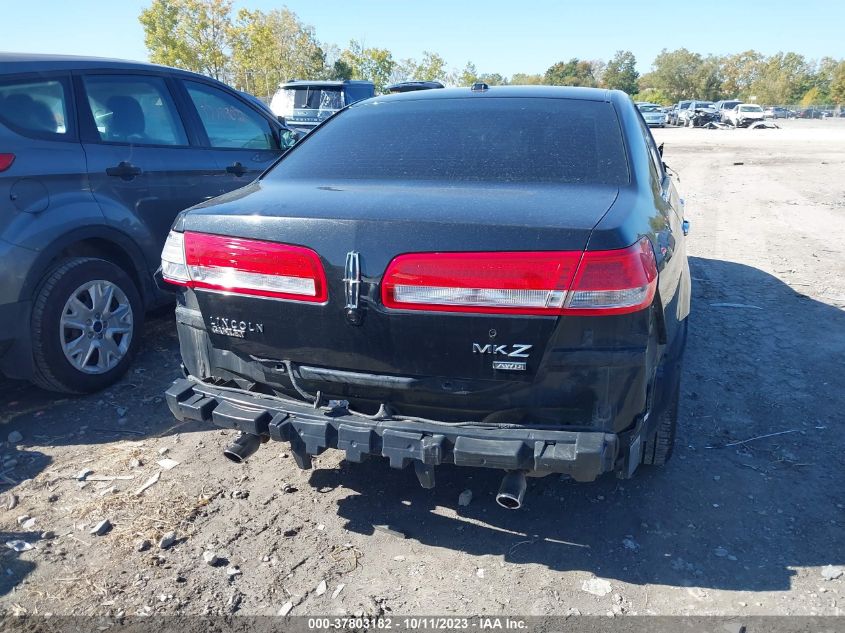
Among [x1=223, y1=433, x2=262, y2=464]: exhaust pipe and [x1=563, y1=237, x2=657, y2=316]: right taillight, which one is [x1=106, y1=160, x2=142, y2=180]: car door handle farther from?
[x1=563, y1=237, x2=657, y2=316]: right taillight

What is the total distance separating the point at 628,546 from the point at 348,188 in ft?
6.18

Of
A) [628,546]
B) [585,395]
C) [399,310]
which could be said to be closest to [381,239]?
[399,310]

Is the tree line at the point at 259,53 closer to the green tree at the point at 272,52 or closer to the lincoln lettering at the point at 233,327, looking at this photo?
the green tree at the point at 272,52

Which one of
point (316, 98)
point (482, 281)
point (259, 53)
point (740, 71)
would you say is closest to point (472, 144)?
A: point (482, 281)

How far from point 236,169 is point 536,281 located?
3.69 m

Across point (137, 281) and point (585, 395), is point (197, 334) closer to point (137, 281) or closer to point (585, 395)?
point (585, 395)

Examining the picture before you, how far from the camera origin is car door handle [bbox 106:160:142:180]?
4.33 m

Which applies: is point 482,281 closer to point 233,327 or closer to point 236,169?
point 233,327

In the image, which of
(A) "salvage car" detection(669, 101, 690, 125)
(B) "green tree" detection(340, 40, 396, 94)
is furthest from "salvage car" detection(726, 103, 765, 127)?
(B) "green tree" detection(340, 40, 396, 94)

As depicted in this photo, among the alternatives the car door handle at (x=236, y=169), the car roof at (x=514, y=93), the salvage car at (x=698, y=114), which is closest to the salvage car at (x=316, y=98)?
the car door handle at (x=236, y=169)

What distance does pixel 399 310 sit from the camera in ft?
7.89

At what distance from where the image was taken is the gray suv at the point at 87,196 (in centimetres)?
377

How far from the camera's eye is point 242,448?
284 cm

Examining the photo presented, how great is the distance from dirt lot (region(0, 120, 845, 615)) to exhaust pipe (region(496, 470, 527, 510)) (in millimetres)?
374
